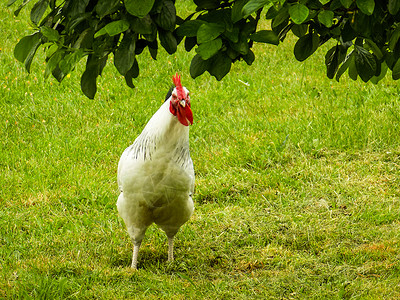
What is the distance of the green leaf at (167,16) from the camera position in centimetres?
241

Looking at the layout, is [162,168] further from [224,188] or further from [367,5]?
[367,5]

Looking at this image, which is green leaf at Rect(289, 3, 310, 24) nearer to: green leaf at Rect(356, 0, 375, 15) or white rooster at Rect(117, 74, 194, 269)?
green leaf at Rect(356, 0, 375, 15)

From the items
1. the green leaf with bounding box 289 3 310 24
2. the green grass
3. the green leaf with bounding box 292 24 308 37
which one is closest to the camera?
the green leaf with bounding box 289 3 310 24

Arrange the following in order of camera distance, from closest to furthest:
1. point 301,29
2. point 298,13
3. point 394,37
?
1. point 298,13
2. point 394,37
3. point 301,29

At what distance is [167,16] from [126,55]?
0.23 metres

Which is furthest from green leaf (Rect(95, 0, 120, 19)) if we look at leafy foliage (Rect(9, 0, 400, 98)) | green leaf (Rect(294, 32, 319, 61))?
green leaf (Rect(294, 32, 319, 61))

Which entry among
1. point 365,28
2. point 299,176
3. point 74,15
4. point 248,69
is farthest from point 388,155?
point 74,15

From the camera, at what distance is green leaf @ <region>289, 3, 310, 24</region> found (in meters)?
2.15

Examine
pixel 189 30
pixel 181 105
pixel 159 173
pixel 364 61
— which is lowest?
pixel 159 173

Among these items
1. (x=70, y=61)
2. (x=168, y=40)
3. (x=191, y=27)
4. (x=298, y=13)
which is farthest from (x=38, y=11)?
(x=298, y=13)

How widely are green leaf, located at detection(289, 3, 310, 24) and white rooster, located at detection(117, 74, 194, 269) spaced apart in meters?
1.73

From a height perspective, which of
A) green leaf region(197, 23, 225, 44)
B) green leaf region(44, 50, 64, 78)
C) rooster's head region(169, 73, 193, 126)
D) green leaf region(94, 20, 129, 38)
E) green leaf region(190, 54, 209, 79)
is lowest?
rooster's head region(169, 73, 193, 126)

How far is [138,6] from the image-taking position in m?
2.18

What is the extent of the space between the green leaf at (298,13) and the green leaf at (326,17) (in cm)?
15
